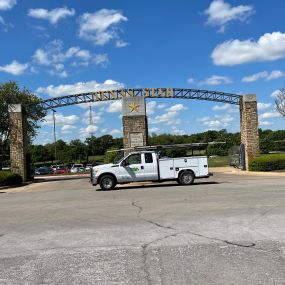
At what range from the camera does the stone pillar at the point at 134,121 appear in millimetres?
33625

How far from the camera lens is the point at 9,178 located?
3203 cm

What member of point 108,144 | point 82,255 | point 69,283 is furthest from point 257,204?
point 108,144

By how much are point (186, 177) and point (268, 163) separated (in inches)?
421

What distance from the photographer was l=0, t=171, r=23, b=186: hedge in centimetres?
3153

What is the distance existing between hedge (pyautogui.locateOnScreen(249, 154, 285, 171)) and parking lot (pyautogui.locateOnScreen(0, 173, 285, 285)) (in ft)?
62.4

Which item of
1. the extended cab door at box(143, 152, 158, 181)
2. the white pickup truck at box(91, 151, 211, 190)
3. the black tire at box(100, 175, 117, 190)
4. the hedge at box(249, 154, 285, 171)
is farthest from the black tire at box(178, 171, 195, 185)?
the hedge at box(249, 154, 285, 171)

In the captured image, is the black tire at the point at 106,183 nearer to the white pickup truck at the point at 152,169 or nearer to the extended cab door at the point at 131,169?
the white pickup truck at the point at 152,169

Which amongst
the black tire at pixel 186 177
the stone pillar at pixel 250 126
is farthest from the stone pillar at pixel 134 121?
the black tire at pixel 186 177

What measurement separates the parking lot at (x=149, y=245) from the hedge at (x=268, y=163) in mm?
19019

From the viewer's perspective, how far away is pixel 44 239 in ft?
30.7

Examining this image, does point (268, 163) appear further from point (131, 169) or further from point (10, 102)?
point (10, 102)

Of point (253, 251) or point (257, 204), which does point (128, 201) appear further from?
point (253, 251)

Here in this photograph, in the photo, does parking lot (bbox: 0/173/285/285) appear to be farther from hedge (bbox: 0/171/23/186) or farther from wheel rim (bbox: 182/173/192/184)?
hedge (bbox: 0/171/23/186)

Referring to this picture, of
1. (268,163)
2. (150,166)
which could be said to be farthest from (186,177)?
(268,163)
